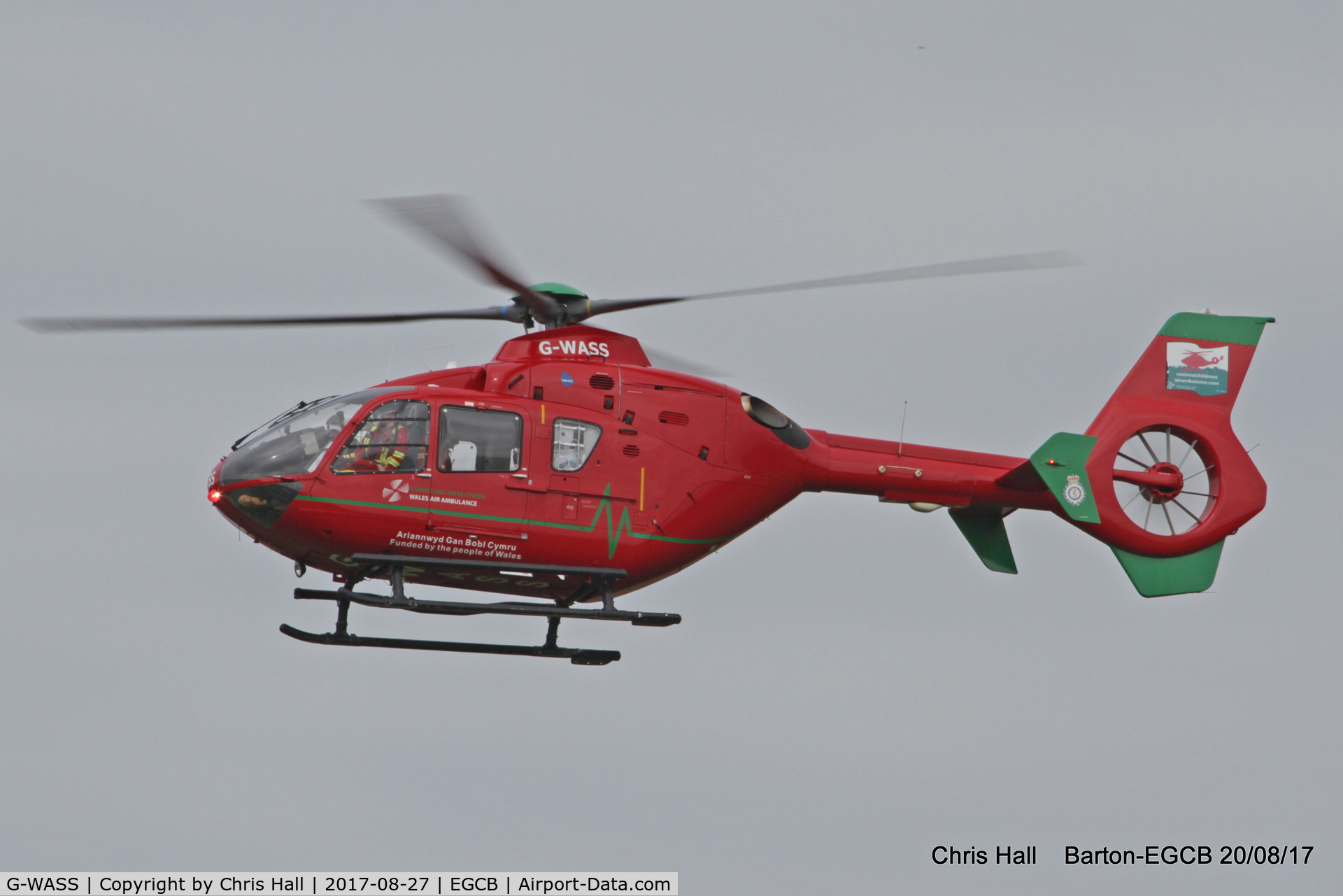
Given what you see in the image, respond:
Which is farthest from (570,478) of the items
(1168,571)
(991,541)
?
(1168,571)

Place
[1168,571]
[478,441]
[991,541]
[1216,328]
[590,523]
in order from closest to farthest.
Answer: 1. [478,441]
2. [590,523]
3. [991,541]
4. [1168,571]
5. [1216,328]

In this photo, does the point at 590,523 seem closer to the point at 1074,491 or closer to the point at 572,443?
the point at 572,443

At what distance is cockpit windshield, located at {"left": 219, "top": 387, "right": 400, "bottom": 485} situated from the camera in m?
18.3

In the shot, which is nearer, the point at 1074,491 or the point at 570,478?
the point at 570,478

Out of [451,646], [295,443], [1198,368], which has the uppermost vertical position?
[1198,368]

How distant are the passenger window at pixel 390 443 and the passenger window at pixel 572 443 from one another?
142 cm

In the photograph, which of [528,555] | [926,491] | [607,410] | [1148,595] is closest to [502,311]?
[607,410]

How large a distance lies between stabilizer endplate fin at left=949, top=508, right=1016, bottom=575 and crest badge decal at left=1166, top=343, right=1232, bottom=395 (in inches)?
118

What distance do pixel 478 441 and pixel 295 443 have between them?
1.86 meters

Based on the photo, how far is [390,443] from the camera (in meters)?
18.5

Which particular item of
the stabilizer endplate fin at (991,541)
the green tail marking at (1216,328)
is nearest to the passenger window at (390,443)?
the stabilizer endplate fin at (991,541)

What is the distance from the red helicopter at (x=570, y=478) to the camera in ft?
60.2

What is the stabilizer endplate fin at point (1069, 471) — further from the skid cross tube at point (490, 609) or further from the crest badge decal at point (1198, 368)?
the skid cross tube at point (490, 609)

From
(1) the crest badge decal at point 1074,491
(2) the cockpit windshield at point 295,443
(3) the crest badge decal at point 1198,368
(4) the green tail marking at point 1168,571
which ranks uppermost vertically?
(3) the crest badge decal at point 1198,368
